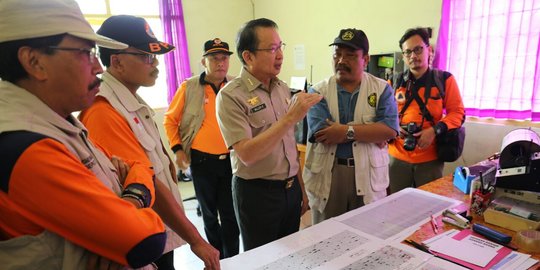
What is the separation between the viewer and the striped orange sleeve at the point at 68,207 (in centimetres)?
56

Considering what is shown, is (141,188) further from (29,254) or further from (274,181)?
(274,181)

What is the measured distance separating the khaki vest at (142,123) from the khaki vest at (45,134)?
464 millimetres

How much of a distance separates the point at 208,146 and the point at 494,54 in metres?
2.35

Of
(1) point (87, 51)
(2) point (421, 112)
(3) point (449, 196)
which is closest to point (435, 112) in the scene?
(2) point (421, 112)

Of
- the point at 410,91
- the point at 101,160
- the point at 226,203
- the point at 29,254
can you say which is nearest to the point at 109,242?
the point at 29,254

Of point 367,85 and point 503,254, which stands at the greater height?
point 367,85

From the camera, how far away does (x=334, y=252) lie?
110cm

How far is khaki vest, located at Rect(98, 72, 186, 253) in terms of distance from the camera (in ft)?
3.78

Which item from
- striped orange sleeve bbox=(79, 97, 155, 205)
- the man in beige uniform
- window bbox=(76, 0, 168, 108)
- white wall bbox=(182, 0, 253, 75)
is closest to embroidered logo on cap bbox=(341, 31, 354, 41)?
the man in beige uniform

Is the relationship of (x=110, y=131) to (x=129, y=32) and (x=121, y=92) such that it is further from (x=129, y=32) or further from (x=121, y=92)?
(x=129, y=32)

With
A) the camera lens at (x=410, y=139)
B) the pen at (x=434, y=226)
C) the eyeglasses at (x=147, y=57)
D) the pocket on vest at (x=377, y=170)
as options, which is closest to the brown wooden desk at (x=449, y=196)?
the pen at (x=434, y=226)

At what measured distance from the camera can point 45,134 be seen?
2.03ft

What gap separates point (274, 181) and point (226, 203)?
93cm

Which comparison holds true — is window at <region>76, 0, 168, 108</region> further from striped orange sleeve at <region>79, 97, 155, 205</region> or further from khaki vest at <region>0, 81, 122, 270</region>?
khaki vest at <region>0, 81, 122, 270</region>
